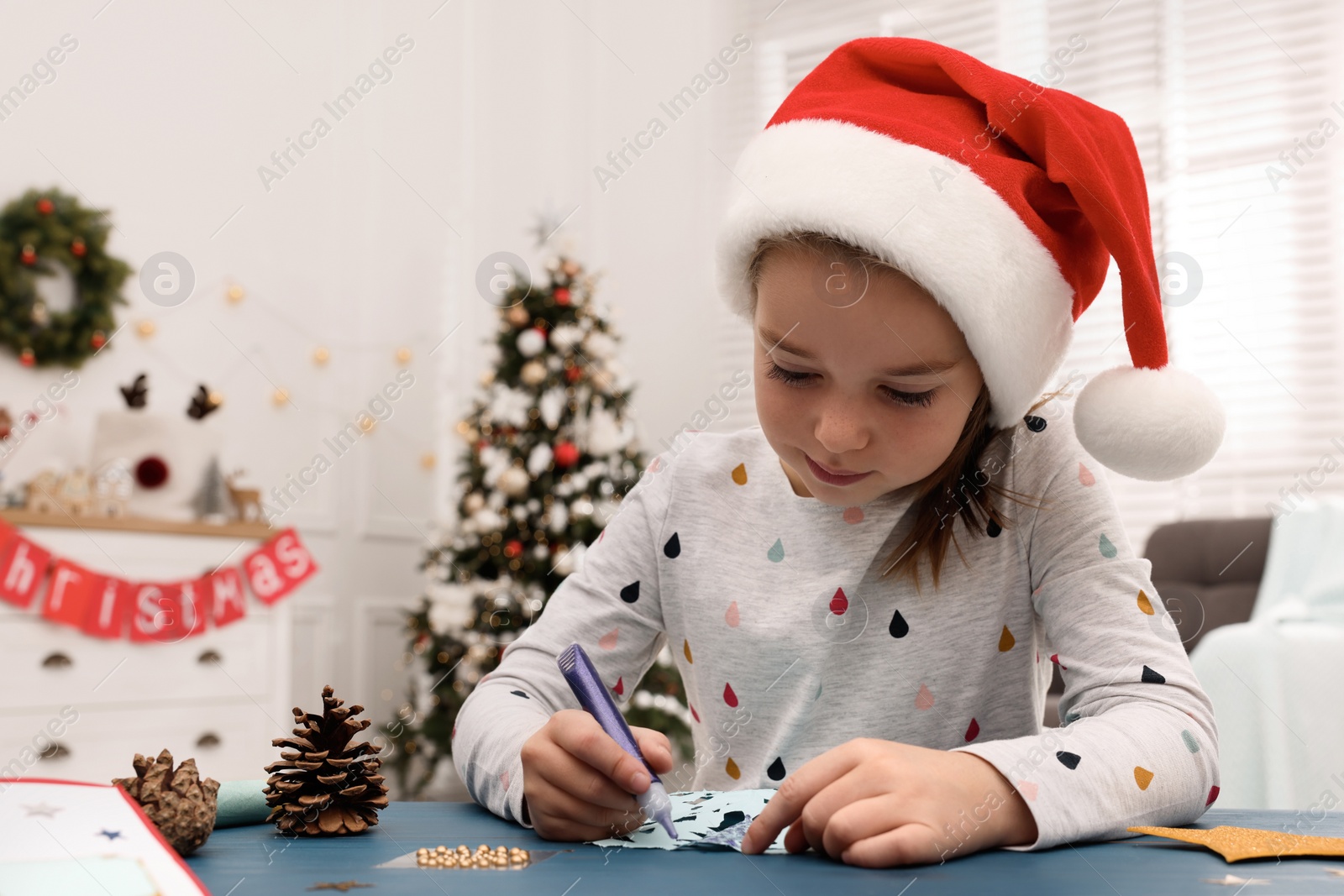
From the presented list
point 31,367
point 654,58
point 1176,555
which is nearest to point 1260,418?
point 1176,555

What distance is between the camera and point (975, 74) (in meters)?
0.76

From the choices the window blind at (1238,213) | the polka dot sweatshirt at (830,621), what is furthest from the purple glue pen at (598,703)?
the window blind at (1238,213)

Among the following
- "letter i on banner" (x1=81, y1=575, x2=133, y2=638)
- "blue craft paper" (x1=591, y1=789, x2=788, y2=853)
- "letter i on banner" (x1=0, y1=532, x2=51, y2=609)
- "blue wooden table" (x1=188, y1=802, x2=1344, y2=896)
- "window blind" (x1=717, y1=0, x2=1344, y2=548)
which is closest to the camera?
"blue wooden table" (x1=188, y1=802, x2=1344, y2=896)

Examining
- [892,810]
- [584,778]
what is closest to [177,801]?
[584,778]

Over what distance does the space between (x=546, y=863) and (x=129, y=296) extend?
2834mm

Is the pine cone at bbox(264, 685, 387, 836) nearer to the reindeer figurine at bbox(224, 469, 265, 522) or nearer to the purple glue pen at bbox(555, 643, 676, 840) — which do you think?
the purple glue pen at bbox(555, 643, 676, 840)

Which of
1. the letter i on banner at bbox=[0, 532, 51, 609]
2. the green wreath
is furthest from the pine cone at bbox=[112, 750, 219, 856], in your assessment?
the green wreath

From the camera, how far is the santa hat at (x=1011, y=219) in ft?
2.39

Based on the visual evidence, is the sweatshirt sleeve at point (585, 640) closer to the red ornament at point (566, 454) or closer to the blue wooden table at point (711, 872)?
the blue wooden table at point (711, 872)

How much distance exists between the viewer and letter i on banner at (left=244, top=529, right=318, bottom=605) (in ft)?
9.50

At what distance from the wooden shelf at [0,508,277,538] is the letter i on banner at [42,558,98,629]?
0.32ft

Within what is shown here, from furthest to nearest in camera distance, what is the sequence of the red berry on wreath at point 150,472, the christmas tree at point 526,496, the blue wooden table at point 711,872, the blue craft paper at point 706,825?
1. the christmas tree at point 526,496
2. the red berry on wreath at point 150,472
3. the blue craft paper at point 706,825
4. the blue wooden table at point 711,872

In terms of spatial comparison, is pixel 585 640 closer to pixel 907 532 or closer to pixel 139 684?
pixel 907 532

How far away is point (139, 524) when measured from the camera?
8.61 ft
